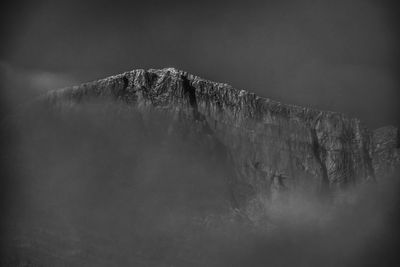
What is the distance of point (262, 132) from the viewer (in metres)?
161

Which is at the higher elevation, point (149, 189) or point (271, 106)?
point (271, 106)

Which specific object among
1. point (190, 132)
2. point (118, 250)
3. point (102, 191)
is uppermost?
point (190, 132)

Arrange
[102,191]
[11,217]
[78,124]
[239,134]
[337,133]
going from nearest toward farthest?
[11,217], [102,191], [78,124], [239,134], [337,133]

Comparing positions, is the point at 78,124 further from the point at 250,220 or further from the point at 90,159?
the point at 250,220

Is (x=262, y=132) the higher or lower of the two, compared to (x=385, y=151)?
higher

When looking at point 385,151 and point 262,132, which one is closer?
point 262,132

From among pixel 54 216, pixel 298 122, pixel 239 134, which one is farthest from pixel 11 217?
pixel 298 122

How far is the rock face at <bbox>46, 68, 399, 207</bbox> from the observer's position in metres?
152

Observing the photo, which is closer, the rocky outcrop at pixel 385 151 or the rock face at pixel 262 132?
the rock face at pixel 262 132

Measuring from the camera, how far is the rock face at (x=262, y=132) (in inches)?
5979

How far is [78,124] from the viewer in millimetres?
148875

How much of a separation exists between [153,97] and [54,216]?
105 ft

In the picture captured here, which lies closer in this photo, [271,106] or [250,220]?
[250,220]

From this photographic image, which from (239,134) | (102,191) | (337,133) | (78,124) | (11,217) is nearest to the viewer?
(11,217)
